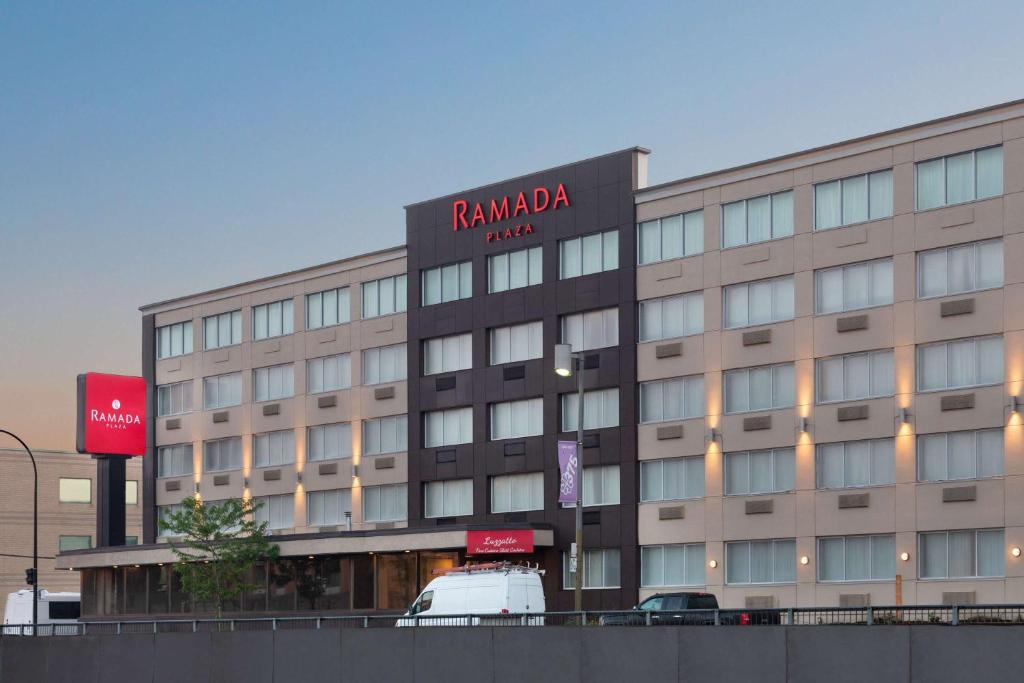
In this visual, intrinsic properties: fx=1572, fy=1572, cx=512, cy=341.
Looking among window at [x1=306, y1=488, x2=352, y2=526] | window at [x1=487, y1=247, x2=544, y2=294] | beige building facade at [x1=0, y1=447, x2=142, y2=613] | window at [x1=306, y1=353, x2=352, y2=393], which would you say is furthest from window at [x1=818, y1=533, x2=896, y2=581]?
beige building facade at [x1=0, y1=447, x2=142, y2=613]

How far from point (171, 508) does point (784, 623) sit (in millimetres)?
60671

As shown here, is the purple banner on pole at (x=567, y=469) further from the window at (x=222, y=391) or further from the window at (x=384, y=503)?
the window at (x=222, y=391)

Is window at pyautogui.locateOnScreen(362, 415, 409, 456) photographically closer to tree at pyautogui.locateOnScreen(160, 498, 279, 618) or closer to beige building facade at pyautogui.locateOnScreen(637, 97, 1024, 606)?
tree at pyautogui.locateOnScreen(160, 498, 279, 618)

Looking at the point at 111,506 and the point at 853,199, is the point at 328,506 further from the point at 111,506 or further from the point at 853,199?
the point at 853,199

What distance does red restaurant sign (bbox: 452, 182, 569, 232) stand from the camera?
66.5m

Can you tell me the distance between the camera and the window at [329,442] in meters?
75.5

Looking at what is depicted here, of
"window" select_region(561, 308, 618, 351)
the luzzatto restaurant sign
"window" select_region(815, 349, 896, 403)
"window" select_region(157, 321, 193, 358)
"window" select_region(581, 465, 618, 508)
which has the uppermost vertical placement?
the luzzatto restaurant sign

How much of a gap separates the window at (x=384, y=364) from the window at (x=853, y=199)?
2308 cm

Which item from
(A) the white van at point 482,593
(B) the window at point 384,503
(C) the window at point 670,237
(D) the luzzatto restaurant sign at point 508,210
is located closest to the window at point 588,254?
(C) the window at point 670,237

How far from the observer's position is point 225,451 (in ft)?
267

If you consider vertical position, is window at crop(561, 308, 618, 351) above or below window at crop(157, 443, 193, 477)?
above

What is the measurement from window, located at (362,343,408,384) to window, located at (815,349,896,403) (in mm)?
22506

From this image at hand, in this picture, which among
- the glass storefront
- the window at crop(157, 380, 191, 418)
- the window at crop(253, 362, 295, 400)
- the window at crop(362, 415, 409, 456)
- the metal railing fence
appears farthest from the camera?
the window at crop(157, 380, 191, 418)

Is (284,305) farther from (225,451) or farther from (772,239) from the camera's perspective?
(772,239)
